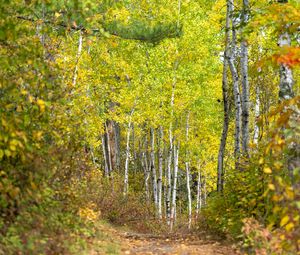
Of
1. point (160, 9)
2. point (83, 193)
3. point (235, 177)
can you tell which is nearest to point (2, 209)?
point (83, 193)

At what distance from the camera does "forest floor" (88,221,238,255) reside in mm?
7656

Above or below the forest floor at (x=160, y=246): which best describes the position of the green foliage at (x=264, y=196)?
above

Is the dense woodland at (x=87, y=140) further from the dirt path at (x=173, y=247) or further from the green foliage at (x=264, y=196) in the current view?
the dirt path at (x=173, y=247)

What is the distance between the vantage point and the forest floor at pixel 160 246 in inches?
301

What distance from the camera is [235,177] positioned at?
33.0 ft

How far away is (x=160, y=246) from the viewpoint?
9.55 m

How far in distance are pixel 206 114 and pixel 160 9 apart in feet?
20.1

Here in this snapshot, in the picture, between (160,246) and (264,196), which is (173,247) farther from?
(264,196)

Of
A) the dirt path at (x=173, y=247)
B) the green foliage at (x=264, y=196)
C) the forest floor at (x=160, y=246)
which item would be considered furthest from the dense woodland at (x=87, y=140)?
the dirt path at (x=173, y=247)

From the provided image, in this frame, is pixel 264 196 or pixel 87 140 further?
pixel 87 140

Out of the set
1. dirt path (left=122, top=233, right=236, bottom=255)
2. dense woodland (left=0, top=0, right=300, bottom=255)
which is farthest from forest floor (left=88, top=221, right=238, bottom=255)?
dense woodland (left=0, top=0, right=300, bottom=255)

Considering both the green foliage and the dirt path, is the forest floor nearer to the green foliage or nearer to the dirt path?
the dirt path

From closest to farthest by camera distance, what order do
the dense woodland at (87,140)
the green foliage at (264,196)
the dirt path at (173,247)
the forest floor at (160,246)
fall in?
the green foliage at (264,196)
the dense woodland at (87,140)
the forest floor at (160,246)
the dirt path at (173,247)

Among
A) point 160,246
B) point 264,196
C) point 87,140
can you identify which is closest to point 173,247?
point 160,246
